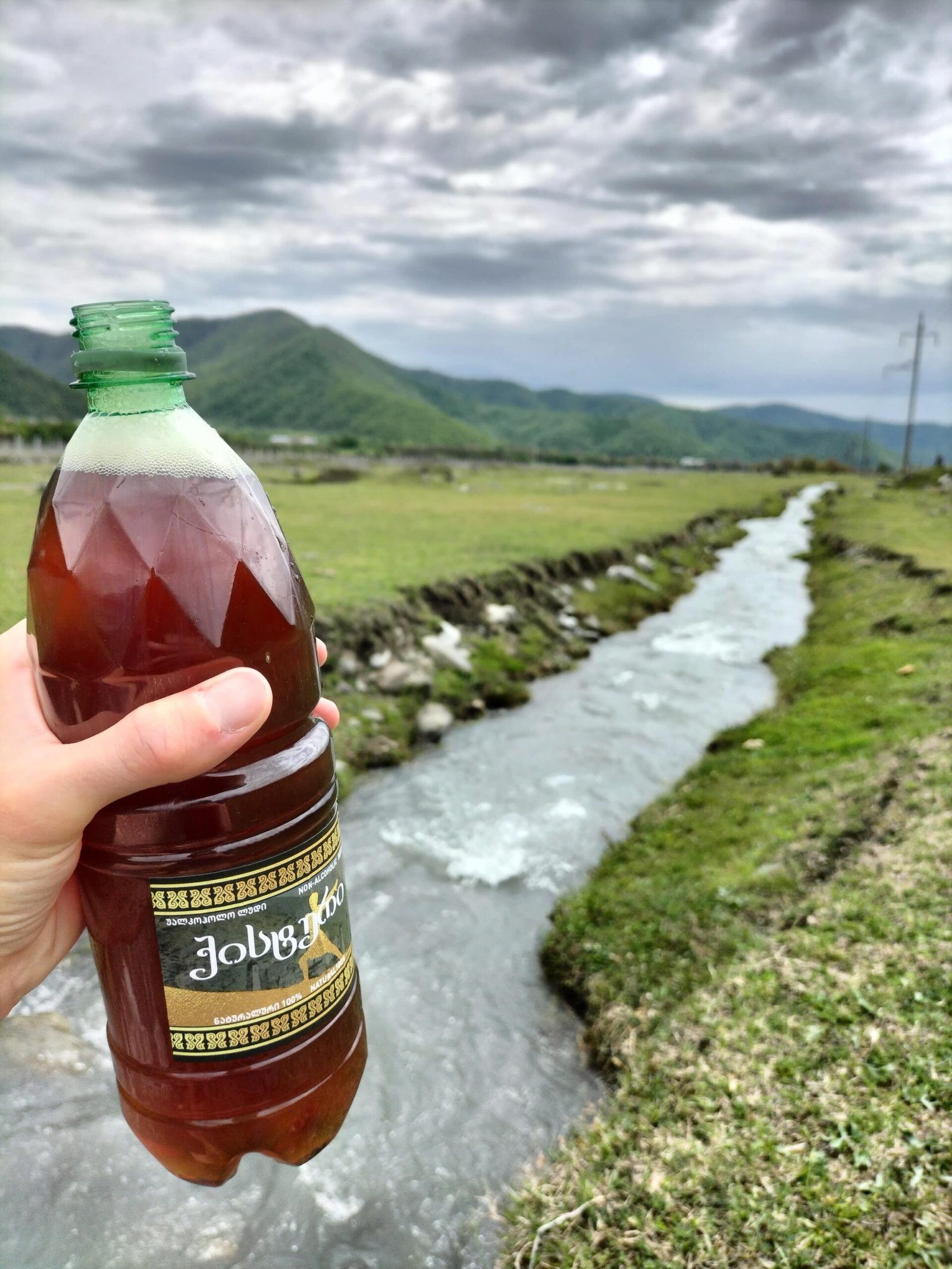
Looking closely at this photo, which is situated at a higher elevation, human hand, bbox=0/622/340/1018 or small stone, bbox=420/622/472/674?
human hand, bbox=0/622/340/1018

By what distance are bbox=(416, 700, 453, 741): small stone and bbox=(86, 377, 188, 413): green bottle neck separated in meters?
11.2

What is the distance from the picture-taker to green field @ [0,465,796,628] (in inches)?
697

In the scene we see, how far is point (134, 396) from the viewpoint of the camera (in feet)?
8.38

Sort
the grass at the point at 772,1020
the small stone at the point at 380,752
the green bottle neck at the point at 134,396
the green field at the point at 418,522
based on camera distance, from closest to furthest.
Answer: the green bottle neck at the point at 134,396 < the grass at the point at 772,1020 < the small stone at the point at 380,752 < the green field at the point at 418,522

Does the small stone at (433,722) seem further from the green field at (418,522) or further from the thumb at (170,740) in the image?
the thumb at (170,740)

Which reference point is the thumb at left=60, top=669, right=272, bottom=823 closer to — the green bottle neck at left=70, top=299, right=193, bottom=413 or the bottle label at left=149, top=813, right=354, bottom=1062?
the bottle label at left=149, top=813, right=354, bottom=1062

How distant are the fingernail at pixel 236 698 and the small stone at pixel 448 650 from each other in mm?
13415

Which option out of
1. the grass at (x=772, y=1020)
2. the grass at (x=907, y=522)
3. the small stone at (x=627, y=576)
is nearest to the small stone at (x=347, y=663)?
the grass at (x=772, y=1020)

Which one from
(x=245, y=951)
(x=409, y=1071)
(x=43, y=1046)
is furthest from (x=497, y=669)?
(x=245, y=951)

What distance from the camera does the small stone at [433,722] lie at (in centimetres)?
1365

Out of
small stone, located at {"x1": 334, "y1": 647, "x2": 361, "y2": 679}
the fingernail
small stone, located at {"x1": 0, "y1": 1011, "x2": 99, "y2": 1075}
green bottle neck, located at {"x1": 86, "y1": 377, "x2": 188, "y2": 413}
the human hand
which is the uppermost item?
green bottle neck, located at {"x1": 86, "y1": 377, "x2": 188, "y2": 413}

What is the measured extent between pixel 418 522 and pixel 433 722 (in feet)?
57.6

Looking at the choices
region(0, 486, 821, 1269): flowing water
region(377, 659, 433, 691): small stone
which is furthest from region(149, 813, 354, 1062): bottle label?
region(377, 659, 433, 691): small stone

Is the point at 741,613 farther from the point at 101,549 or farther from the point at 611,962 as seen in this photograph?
the point at 101,549
